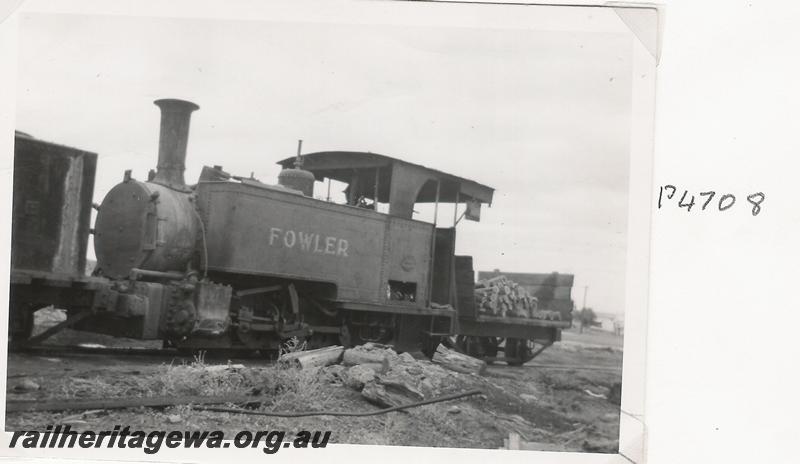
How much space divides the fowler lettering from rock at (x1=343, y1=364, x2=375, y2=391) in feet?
6.19

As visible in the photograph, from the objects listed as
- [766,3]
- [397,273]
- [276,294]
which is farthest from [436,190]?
[766,3]

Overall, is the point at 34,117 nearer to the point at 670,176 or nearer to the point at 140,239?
the point at 140,239

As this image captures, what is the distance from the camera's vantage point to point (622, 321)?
180 inches

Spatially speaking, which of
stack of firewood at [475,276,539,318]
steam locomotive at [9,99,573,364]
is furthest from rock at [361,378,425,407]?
stack of firewood at [475,276,539,318]

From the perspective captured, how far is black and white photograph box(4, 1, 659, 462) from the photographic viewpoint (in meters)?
4.64

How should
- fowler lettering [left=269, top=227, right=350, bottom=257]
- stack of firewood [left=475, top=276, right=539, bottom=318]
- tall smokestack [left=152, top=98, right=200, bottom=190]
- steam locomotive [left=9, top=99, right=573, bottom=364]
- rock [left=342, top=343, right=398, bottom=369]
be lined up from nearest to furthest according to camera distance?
steam locomotive [left=9, top=99, right=573, bottom=364]
tall smokestack [left=152, top=98, right=200, bottom=190]
rock [left=342, top=343, right=398, bottom=369]
fowler lettering [left=269, top=227, right=350, bottom=257]
stack of firewood [left=475, top=276, right=539, bottom=318]

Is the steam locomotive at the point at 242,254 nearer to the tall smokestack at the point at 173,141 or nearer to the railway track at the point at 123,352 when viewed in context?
the tall smokestack at the point at 173,141

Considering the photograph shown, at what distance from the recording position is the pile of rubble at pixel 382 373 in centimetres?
568

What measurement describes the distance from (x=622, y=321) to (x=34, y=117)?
4.42 m

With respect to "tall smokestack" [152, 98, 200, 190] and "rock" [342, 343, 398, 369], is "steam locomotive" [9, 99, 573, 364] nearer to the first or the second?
"tall smokestack" [152, 98, 200, 190]

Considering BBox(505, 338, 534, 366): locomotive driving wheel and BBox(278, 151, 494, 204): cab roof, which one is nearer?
BBox(278, 151, 494, 204): cab roof

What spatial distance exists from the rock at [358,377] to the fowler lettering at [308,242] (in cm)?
189

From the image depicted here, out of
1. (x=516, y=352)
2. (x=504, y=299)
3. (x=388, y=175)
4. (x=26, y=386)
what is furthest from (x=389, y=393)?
(x=516, y=352)

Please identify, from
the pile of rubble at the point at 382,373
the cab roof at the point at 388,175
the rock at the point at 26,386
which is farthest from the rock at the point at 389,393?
the cab roof at the point at 388,175
